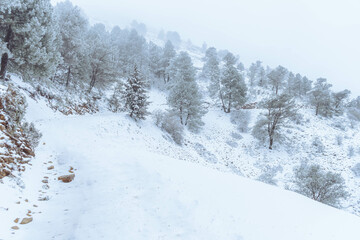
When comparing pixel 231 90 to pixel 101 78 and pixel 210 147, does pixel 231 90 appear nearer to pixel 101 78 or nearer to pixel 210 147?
pixel 210 147

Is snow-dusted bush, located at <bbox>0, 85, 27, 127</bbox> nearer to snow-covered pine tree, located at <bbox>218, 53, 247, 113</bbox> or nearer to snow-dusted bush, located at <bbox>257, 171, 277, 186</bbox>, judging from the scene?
snow-dusted bush, located at <bbox>257, 171, 277, 186</bbox>

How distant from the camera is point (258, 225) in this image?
6211 millimetres

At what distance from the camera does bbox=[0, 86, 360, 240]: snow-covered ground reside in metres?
5.46

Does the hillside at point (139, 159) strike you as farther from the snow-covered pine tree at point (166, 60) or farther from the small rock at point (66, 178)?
the snow-covered pine tree at point (166, 60)

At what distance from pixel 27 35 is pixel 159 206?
49.4 feet

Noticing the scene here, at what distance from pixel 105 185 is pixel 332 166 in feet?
80.6

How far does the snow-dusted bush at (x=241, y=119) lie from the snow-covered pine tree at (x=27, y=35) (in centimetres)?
2552

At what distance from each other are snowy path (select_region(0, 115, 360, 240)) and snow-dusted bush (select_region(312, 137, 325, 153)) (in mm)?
19956

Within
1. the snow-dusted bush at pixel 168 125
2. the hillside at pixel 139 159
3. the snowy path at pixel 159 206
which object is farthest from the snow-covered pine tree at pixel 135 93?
the snowy path at pixel 159 206

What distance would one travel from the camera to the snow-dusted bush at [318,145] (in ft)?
80.9

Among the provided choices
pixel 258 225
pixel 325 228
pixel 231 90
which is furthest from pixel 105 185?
pixel 231 90

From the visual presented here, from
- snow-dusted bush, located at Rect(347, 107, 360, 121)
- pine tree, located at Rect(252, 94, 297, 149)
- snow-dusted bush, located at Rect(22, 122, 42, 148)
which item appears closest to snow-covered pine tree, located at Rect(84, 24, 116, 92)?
snow-dusted bush, located at Rect(22, 122, 42, 148)

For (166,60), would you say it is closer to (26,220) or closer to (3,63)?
(3,63)

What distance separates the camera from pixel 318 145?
25.4 m
